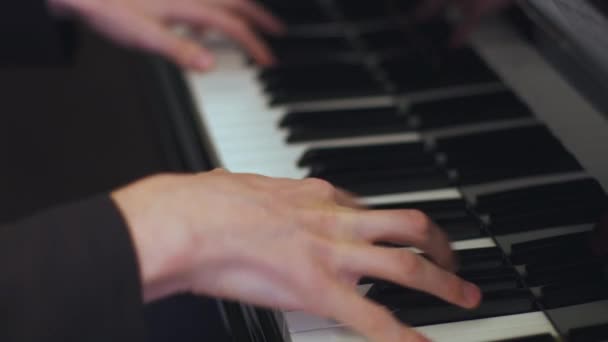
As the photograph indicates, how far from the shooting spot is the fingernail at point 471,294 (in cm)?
72

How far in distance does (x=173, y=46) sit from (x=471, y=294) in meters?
0.74

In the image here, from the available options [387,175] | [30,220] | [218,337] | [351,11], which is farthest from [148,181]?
[351,11]

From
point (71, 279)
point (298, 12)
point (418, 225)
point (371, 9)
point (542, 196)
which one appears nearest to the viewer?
point (71, 279)

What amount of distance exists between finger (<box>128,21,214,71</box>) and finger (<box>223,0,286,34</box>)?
0.14 metres

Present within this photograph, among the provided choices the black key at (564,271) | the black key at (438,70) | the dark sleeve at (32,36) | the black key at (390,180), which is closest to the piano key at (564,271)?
the black key at (564,271)

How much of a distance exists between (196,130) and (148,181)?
0.49 metres

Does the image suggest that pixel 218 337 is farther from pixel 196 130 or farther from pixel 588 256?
pixel 588 256

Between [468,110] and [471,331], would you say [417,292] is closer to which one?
[471,331]

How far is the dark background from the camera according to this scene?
144 cm

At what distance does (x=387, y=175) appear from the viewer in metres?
0.97

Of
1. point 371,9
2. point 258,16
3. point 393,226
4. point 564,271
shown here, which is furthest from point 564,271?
point 258,16

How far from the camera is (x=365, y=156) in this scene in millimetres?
1016

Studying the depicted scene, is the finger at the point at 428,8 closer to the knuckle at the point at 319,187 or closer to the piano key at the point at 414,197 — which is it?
the piano key at the point at 414,197

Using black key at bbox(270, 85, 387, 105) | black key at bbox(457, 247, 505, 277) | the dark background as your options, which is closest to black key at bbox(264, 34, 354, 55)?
black key at bbox(270, 85, 387, 105)
